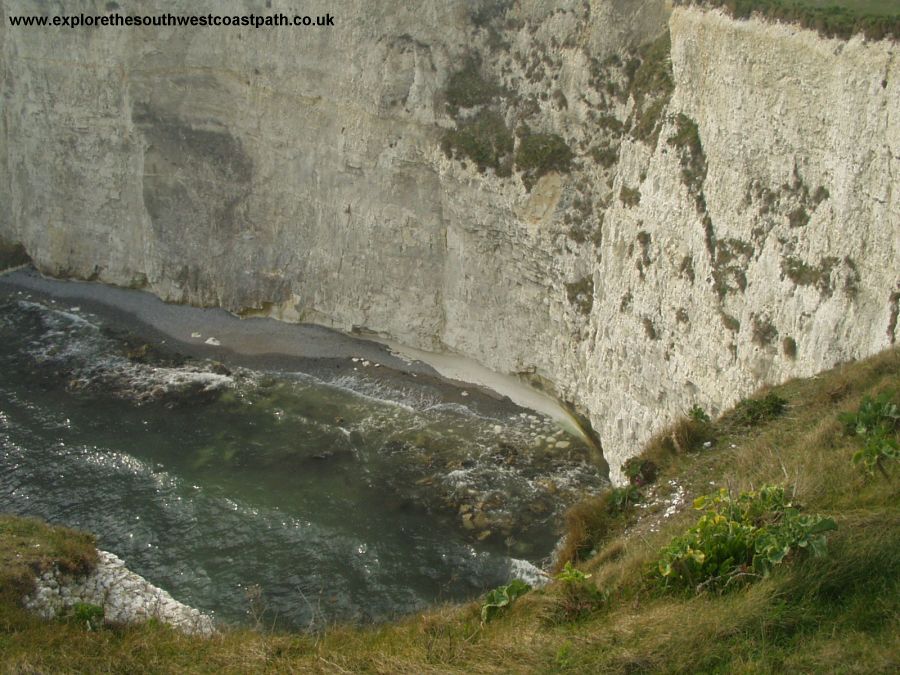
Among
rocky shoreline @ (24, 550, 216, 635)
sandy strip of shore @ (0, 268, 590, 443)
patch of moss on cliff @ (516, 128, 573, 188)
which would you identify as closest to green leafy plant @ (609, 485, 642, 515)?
rocky shoreline @ (24, 550, 216, 635)

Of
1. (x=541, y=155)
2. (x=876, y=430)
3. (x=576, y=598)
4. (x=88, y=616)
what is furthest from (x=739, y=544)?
(x=541, y=155)

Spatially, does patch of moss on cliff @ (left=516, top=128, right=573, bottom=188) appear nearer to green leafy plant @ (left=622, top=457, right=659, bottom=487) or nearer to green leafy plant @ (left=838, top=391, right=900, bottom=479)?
green leafy plant @ (left=622, top=457, right=659, bottom=487)

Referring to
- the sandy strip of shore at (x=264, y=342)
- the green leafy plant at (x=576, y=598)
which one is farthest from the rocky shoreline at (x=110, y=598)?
the sandy strip of shore at (x=264, y=342)

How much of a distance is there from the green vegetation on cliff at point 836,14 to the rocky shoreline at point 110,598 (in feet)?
58.1

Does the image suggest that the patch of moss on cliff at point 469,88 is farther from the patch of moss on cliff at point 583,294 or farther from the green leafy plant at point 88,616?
the green leafy plant at point 88,616

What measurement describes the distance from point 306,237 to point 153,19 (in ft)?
39.8

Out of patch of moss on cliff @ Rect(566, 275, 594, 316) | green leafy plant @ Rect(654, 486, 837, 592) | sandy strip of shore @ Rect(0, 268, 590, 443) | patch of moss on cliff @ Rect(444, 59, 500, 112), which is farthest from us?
sandy strip of shore @ Rect(0, 268, 590, 443)

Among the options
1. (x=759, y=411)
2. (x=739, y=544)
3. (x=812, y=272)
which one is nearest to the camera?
(x=739, y=544)

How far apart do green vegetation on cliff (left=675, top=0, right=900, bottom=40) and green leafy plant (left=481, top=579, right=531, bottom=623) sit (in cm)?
1421

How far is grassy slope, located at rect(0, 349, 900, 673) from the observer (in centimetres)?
749

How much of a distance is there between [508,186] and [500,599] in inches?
863

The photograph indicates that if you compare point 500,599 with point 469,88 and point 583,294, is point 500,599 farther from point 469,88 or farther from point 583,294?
Answer: point 469,88

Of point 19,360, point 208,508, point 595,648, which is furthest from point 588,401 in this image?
point 19,360

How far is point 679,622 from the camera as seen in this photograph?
791cm
